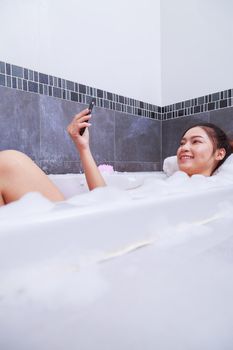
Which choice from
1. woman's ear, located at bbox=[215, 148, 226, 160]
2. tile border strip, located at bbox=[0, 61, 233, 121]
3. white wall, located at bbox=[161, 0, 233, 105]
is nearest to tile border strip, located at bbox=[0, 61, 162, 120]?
tile border strip, located at bbox=[0, 61, 233, 121]

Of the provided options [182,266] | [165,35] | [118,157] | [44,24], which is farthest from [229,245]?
[165,35]

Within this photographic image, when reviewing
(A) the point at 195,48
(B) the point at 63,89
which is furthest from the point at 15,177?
(A) the point at 195,48

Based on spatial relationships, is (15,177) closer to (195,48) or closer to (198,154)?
(198,154)

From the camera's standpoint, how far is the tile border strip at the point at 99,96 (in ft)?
5.02

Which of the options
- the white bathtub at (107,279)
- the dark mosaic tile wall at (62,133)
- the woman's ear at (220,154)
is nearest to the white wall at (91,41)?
the dark mosaic tile wall at (62,133)

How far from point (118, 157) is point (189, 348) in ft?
5.69

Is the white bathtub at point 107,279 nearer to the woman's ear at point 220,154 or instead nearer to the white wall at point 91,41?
the woman's ear at point 220,154

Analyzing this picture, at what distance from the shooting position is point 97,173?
Answer: 1136mm

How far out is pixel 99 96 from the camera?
1974 mm

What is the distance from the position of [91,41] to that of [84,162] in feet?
3.85

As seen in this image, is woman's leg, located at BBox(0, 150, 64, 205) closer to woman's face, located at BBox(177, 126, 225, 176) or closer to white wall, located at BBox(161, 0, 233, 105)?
woman's face, located at BBox(177, 126, 225, 176)

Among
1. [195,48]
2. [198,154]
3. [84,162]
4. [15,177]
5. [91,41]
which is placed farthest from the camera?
[195,48]

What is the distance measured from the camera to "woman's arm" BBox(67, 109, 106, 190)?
1.12m

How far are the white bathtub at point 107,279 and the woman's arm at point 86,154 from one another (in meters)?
0.45
